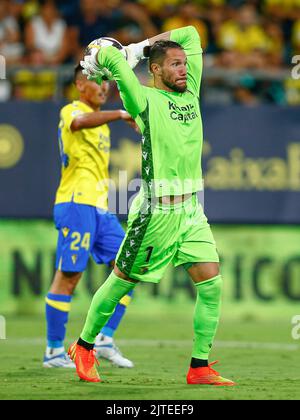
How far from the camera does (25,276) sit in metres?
12.6

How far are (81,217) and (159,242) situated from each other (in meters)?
1.70

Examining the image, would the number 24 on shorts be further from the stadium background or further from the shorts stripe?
the stadium background

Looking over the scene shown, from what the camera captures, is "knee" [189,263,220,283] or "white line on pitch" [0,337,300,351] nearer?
"knee" [189,263,220,283]

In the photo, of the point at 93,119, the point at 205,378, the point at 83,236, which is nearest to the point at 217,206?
the point at 83,236

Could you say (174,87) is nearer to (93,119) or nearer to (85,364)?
(93,119)

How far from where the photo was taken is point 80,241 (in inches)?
Answer: 349

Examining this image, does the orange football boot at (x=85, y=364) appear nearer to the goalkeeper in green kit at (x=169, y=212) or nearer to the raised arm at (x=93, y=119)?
the goalkeeper in green kit at (x=169, y=212)

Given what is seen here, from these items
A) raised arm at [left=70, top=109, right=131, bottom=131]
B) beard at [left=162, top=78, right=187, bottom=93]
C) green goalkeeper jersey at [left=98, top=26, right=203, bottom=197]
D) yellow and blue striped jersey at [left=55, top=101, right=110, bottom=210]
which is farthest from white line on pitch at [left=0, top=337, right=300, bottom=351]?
beard at [left=162, top=78, right=187, bottom=93]

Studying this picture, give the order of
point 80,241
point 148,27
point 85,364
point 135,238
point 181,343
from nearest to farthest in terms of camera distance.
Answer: point 135,238 → point 85,364 → point 80,241 → point 181,343 → point 148,27

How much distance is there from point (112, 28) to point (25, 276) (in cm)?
409

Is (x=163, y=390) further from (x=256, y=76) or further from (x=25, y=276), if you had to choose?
(x=256, y=76)

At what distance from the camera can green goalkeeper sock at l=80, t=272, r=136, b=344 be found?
7.45m

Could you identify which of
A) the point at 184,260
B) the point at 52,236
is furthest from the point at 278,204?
the point at 184,260

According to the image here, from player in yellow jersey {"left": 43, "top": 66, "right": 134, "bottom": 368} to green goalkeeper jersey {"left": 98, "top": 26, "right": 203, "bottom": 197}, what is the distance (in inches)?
52.2
